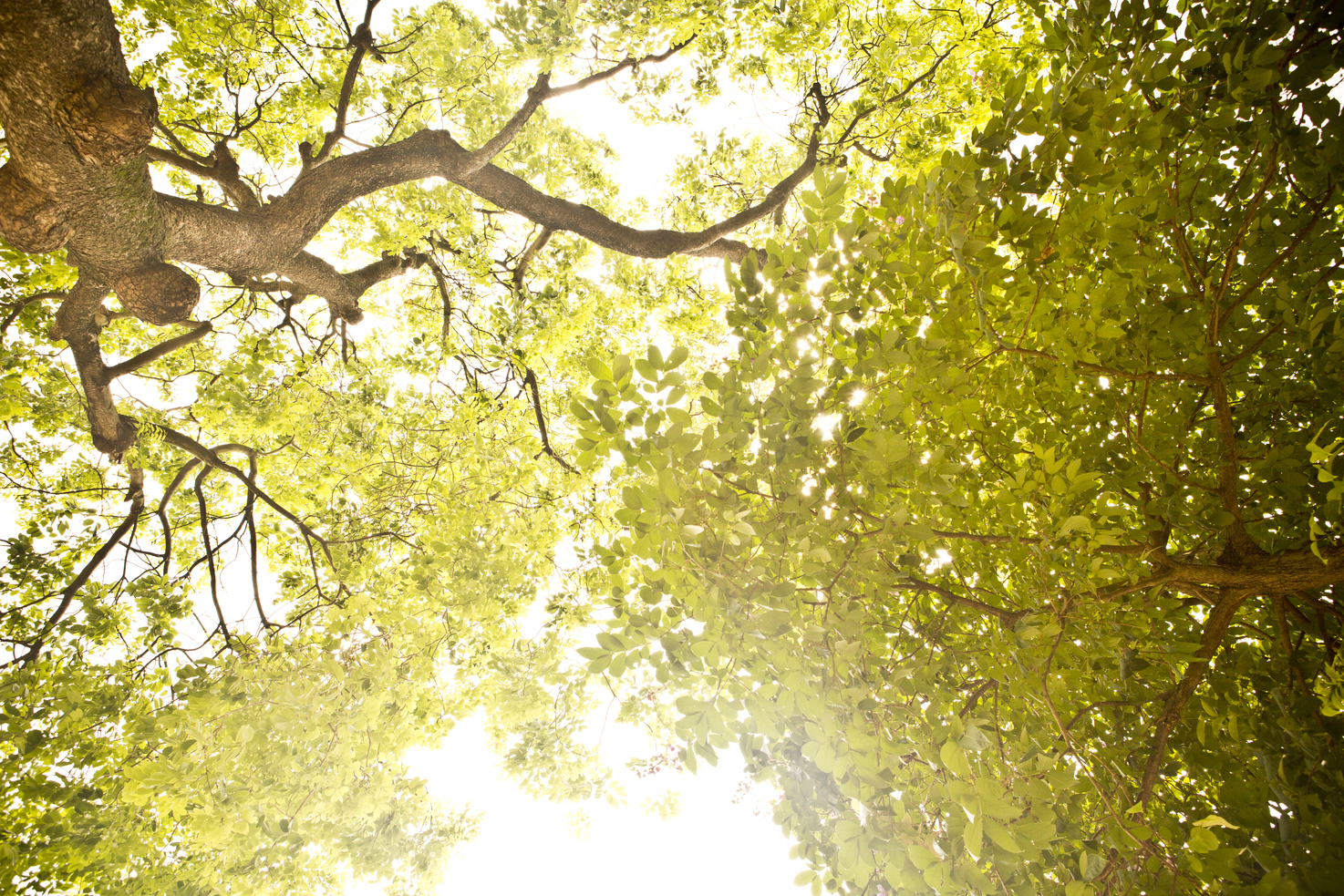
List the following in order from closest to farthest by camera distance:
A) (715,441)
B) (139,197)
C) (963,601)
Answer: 1. (715,441)
2. (963,601)
3. (139,197)

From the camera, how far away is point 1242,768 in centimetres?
186

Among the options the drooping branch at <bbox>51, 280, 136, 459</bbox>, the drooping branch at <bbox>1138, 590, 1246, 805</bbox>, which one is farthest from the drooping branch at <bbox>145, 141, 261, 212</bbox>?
the drooping branch at <bbox>1138, 590, 1246, 805</bbox>

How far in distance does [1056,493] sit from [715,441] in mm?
1072

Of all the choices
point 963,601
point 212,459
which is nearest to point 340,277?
point 212,459

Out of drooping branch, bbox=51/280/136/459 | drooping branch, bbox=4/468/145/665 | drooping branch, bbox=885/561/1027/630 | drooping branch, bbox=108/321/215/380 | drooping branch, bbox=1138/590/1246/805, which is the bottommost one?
drooping branch, bbox=1138/590/1246/805

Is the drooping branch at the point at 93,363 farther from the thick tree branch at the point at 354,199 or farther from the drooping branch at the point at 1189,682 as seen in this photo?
the drooping branch at the point at 1189,682

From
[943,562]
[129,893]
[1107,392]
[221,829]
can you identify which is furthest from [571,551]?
[1107,392]

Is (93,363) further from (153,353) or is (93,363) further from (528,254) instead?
(528,254)

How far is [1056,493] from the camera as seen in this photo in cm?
155

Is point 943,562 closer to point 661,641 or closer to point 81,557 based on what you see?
point 661,641

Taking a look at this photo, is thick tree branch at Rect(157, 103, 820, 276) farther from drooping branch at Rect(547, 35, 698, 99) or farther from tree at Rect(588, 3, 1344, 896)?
tree at Rect(588, 3, 1344, 896)

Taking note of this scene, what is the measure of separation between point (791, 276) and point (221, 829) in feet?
14.2

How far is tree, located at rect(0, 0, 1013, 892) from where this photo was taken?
3.29 meters

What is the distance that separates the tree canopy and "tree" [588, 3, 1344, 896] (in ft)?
0.08
